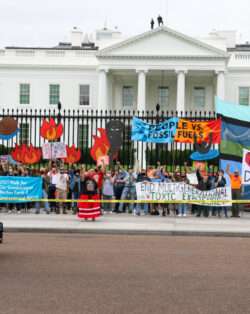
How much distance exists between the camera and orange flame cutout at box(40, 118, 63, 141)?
2425 cm

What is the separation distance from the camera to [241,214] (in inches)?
917

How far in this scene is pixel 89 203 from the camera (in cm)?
2077

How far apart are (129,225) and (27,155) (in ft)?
20.4

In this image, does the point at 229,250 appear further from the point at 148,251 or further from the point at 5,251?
the point at 5,251

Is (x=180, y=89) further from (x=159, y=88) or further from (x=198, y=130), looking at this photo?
(x=198, y=130)

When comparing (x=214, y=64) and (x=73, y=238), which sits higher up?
(x=214, y=64)

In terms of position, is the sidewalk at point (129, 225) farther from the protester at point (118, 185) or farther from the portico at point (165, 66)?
the portico at point (165, 66)

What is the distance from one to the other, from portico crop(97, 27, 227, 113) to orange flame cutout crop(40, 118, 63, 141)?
40.7 m

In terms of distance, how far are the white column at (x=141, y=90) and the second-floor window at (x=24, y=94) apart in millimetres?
11038

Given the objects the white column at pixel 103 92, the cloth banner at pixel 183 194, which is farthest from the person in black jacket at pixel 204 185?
the white column at pixel 103 92

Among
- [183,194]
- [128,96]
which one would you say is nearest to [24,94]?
[128,96]

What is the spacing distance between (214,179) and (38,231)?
640cm

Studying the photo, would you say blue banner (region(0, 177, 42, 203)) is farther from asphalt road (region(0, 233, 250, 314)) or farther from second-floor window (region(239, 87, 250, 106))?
second-floor window (region(239, 87, 250, 106))

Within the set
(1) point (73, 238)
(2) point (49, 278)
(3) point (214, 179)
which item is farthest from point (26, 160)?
(2) point (49, 278)
